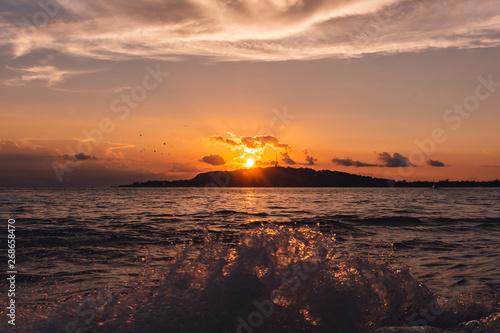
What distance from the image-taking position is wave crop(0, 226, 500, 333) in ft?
17.4

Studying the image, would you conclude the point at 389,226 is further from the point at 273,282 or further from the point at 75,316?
the point at 75,316

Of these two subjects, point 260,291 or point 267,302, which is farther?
point 260,291

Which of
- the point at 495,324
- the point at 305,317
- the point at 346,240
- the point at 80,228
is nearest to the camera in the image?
the point at 495,324

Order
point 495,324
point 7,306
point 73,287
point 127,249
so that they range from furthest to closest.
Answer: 1. point 127,249
2. point 73,287
3. point 7,306
4. point 495,324

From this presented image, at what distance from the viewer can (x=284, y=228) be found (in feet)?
28.2

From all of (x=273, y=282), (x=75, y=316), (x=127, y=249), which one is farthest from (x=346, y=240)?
(x=75, y=316)

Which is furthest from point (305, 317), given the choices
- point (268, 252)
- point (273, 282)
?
point (268, 252)

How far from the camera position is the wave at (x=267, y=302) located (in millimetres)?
5316

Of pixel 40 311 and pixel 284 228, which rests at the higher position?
pixel 284 228

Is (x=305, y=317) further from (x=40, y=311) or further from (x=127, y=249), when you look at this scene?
(x=127, y=249)

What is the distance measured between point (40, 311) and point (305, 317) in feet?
14.3

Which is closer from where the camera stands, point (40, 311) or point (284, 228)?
point (40, 311)

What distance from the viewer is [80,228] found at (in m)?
18.0

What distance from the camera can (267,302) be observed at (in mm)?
5844
